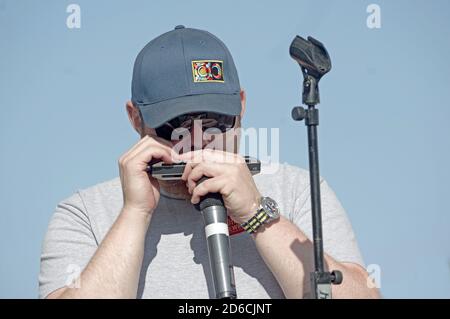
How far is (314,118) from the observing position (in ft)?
10.3

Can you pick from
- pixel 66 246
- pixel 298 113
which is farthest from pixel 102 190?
pixel 298 113

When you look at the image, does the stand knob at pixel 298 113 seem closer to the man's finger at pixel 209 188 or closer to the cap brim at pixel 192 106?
the man's finger at pixel 209 188

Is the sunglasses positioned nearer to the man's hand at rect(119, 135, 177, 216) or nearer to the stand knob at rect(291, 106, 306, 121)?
the man's hand at rect(119, 135, 177, 216)

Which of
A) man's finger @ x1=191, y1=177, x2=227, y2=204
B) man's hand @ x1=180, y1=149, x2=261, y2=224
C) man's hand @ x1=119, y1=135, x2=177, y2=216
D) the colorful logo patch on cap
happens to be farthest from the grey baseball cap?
man's finger @ x1=191, y1=177, x2=227, y2=204

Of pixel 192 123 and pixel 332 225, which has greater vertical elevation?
pixel 192 123

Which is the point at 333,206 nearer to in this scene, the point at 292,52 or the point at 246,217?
the point at 246,217

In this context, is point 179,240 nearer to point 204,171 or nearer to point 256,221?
point 256,221

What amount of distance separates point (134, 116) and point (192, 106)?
44cm

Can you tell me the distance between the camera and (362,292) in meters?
3.73

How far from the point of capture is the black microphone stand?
3.11 metres

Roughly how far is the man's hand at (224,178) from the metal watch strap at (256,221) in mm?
43

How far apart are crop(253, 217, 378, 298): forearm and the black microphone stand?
56cm
